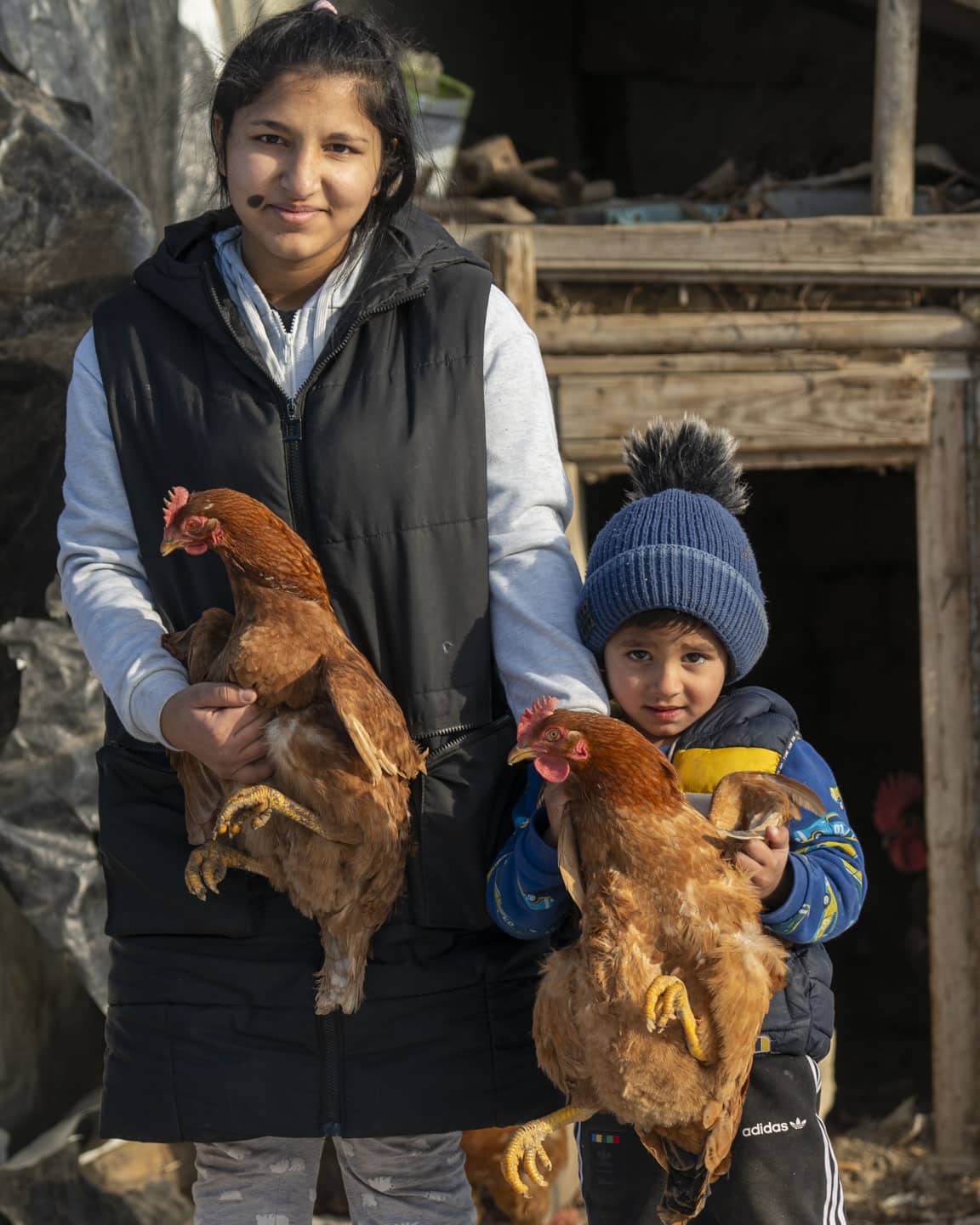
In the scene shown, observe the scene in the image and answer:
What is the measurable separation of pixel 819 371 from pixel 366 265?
2723mm

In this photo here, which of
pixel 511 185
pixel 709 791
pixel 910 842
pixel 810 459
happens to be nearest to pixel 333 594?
pixel 709 791

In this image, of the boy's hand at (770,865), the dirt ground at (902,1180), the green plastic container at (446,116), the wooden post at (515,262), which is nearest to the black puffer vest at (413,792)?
the boy's hand at (770,865)

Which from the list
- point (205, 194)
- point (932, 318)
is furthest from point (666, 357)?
point (205, 194)

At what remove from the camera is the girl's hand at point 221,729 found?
215 cm

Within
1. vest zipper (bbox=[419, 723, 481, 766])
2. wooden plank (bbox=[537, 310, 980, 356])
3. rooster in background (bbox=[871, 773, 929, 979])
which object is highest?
wooden plank (bbox=[537, 310, 980, 356])

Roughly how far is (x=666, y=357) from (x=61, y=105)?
81.6 inches

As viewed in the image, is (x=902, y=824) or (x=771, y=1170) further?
(x=902, y=824)

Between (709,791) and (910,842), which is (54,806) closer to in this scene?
(709,791)

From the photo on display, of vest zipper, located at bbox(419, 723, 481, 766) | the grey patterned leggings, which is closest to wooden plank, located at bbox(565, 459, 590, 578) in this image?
vest zipper, located at bbox(419, 723, 481, 766)

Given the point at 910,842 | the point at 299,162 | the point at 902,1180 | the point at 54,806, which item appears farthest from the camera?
the point at 910,842

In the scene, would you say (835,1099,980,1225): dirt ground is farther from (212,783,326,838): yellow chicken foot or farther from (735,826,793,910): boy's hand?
(212,783,326,838): yellow chicken foot

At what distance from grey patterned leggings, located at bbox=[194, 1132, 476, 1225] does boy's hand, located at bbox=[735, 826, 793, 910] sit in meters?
0.70

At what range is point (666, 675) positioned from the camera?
2357 mm

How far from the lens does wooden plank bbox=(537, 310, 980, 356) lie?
484cm
